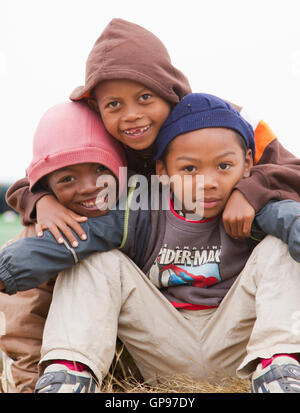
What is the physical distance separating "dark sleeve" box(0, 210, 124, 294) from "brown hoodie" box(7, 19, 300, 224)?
36 centimetres

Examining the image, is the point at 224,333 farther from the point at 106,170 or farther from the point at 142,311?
the point at 106,170

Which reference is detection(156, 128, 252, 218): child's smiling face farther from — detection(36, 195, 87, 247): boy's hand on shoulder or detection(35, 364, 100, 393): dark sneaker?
detection(35, 364, 100, 393): dark sneaker

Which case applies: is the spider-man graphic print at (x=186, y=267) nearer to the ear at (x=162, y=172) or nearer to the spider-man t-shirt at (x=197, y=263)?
the spider-man t-shirt at (x=197, y=263)

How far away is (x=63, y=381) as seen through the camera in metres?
1.60

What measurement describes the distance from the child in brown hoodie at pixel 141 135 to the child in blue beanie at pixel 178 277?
71 millimetres

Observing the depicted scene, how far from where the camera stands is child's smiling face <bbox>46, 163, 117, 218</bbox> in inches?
82.3

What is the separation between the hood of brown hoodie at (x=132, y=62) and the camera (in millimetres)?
2061

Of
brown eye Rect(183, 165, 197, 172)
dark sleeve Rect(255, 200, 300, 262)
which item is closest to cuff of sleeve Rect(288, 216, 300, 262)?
dark sleeve Rect(255, 200, 300, 262)

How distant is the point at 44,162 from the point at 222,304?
0.91 meters

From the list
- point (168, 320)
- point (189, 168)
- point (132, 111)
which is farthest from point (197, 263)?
point (132, 111)

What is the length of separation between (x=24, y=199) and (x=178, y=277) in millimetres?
762

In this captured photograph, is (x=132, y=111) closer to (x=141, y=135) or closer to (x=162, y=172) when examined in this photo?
(x=141, y=135)

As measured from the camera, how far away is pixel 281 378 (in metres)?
1.52
